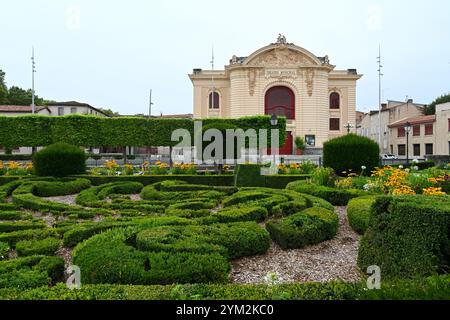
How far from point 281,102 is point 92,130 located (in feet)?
74.9

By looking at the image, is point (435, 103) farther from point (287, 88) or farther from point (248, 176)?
point (248, 176)

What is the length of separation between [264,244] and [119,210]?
3.99 metres

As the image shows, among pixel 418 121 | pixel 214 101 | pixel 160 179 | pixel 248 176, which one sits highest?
pixel 214 101

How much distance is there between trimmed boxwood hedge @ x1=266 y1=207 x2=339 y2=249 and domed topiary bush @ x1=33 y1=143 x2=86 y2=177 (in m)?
10.3

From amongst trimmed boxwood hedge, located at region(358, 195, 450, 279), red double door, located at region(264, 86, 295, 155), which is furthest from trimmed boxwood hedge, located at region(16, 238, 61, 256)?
red double door, located at region(264, 86, 295, 155)

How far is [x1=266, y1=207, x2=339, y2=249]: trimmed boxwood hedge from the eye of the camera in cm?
609

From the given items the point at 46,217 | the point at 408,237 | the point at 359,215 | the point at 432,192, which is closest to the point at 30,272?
the point at 46,217

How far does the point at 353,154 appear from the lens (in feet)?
45.8

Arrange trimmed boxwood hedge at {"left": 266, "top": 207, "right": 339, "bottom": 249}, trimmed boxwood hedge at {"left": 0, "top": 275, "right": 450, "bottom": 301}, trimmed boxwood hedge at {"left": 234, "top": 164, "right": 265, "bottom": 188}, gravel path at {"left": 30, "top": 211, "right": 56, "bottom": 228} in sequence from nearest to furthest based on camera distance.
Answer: trimmed boxwood hedge at {"left": 0, "top": 275, "right": 450, "bottom": 301}
trimmed boxwood hedge at {"left": 266, "top": 207, "right": 339, "bottom": 249}
gravel path at {"left": 30, "top": 211, "right": 56, "bottom": 228}
trimmed boxwood hedge at {"left": 234, "top": 164, "right": 265, "bottom": 188}

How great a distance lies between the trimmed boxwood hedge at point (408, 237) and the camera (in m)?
4.09

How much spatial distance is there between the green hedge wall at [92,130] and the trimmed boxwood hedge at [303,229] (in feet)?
64.9

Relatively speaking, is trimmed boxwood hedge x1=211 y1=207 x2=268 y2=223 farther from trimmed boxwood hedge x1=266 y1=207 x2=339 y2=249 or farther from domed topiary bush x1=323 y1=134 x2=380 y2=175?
domed topiary bush x1=323 y1=134 x2=380 y2=175

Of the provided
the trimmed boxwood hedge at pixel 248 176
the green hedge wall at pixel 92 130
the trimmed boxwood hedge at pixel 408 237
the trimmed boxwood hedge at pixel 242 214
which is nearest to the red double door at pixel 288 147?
the green hedge wall at pixel 92 130
